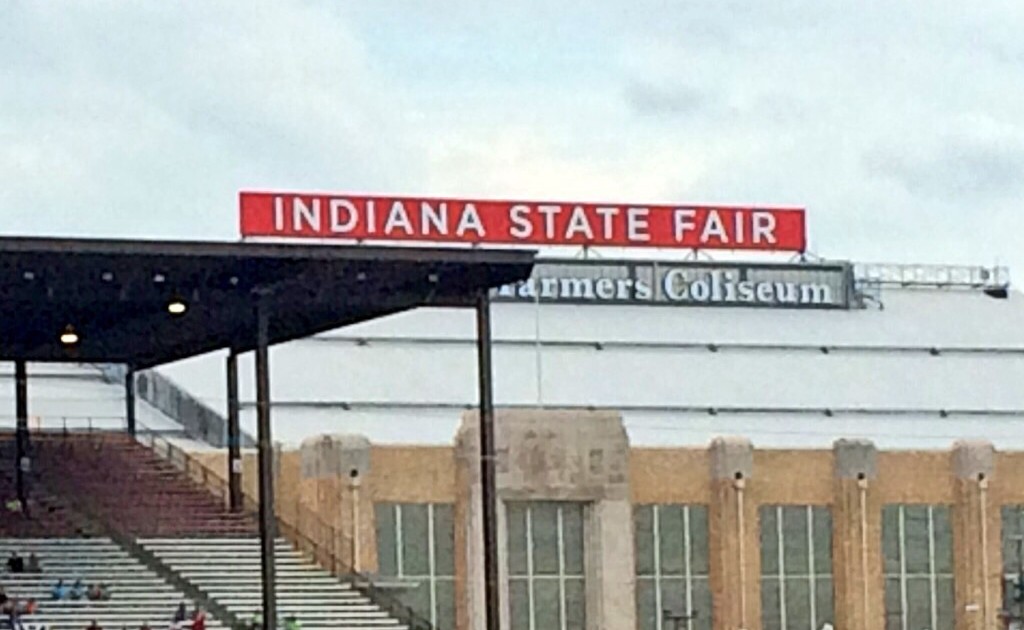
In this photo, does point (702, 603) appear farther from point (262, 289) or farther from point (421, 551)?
point (262, 289)

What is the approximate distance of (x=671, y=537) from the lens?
8750cm

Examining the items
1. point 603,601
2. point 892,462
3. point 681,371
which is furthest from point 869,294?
point 603,601

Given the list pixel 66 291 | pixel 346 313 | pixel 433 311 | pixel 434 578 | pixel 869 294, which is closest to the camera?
pixel 66 291

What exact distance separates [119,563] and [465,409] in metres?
23.6

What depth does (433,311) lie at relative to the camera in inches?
3935

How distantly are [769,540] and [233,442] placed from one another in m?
18.7

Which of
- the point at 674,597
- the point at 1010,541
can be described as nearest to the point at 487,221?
the point at 674,597

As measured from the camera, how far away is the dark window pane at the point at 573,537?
85.4 metres

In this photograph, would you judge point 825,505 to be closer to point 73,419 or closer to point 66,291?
point 73,419

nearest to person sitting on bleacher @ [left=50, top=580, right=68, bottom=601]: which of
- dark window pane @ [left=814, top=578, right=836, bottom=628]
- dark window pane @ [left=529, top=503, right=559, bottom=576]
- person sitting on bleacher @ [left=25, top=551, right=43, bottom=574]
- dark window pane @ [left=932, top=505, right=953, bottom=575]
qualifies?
person sitting on bleacher @ [left=25, top=551, right=43, bottom=574]

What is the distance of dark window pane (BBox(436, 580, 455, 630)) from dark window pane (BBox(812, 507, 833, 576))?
1108cm

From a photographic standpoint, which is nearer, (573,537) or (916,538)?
(573,537)

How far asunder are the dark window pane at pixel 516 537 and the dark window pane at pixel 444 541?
1.51 m

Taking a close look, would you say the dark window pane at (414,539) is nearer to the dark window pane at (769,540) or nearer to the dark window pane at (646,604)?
the dark window pane at (646,604)
